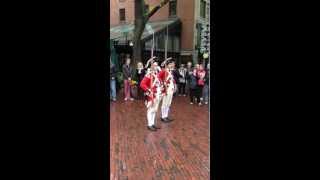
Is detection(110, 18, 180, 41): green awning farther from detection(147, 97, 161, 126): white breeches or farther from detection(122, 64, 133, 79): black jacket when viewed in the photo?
detection(147, 97, 161, 126): white breeches

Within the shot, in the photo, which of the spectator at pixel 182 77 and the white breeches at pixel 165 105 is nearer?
the white breeches at pixel 165 105

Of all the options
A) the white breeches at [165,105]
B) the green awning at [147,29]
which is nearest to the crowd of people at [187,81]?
the green awning at [147,29]

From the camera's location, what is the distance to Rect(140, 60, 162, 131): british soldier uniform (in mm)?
8961

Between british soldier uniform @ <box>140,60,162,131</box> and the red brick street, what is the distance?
1.05ft

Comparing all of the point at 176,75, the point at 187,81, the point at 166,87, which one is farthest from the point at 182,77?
the point at 166,87

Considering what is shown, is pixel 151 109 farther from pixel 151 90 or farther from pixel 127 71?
pixel 127 71

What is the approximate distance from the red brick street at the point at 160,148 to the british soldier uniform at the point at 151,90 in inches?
12.7

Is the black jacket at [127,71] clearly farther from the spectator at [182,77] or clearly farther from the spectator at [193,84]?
the spectator at [182,77]

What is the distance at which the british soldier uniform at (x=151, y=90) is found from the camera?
896 centimetres

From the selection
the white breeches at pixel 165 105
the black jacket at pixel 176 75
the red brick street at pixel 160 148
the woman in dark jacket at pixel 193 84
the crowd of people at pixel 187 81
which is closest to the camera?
the red brick street at pixel 160 148
